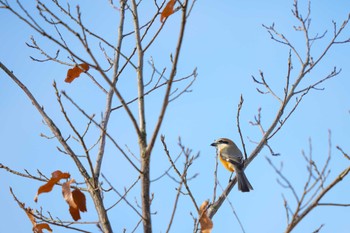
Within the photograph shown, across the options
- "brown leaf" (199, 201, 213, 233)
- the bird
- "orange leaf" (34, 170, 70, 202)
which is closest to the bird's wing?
the bird

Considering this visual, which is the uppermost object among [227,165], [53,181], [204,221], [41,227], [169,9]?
[227,165]

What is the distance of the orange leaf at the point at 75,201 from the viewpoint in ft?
13.0

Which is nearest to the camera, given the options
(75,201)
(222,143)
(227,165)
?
(75,201)

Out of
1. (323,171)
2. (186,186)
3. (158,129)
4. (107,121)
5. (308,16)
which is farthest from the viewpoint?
(308,16)

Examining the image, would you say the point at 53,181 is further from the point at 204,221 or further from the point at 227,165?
the point at 227,165

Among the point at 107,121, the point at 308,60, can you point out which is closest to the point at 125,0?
the point at 107,121

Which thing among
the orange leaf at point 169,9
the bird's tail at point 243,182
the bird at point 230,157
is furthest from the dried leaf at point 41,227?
the bird at point 230,157

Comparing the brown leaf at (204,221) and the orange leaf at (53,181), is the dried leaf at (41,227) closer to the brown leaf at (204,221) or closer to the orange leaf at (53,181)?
the orange leaf at (53,181)

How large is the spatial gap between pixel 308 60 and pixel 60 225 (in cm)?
310

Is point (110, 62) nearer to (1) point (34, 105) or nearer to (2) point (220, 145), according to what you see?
(1) point (34, 105)

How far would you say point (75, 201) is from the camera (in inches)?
157

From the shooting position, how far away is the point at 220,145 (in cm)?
889

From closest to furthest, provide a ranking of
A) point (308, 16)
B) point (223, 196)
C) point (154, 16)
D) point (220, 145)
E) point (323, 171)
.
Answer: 1. point (323, 171)
2. point (223, 196)
3. point (154, 16)
4. point (308, 16)
5. point (220, 145)

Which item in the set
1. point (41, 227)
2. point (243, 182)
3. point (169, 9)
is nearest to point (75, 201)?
point (41, 227)
